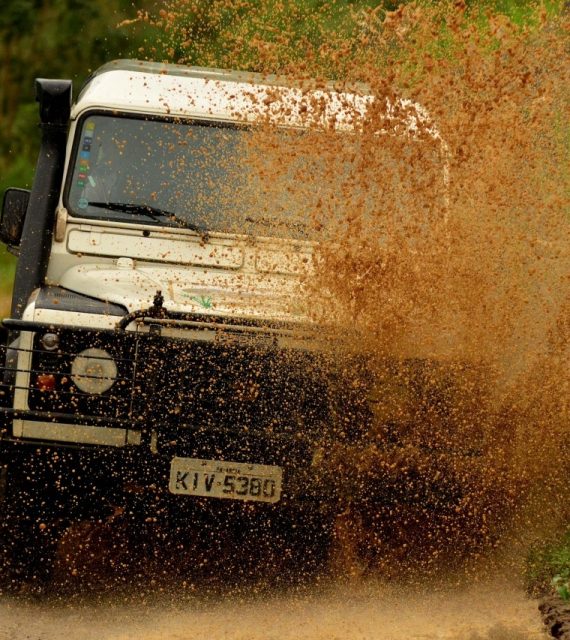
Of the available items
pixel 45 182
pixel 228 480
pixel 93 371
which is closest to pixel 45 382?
pixel 93 371

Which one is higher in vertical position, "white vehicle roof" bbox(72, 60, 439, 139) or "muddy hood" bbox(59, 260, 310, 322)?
"white vehicle roof" bbox(72, 60, 439, 139)

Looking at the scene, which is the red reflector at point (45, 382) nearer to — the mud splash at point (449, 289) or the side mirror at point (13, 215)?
the mud splash at point (449, 289)

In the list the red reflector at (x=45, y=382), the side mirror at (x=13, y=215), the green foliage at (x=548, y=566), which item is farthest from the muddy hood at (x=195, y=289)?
the green foliage at (x=548, y=566)

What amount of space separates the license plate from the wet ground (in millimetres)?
487

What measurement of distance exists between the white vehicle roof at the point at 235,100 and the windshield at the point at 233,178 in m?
0.07

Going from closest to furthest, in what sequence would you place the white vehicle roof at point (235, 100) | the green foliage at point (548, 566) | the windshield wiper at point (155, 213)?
the green foliage at point (548, 566), the windshield wiper at point (155, 213), the white vehicle roof at point (235, 100)

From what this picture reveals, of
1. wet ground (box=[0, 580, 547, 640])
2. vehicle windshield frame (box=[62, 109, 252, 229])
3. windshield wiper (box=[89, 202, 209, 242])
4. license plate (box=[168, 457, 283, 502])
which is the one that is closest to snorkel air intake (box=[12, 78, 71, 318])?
vehicle windshield frame (box=[62, 109, 252, 229])

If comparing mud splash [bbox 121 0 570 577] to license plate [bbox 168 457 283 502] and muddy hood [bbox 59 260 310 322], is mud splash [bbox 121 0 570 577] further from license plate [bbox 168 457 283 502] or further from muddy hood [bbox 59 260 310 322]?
license plate [bbox 168 457 283 502]

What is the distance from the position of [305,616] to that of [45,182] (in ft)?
8.10

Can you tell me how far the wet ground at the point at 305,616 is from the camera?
480 cm

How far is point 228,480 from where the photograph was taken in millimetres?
5039

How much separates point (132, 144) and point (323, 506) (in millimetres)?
2048

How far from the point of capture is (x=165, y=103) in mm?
6125

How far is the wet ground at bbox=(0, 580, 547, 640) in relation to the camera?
15.8 feet
